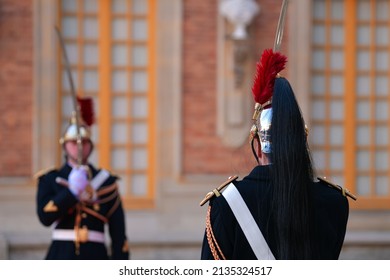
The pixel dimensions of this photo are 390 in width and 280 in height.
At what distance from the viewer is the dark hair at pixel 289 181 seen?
379cm

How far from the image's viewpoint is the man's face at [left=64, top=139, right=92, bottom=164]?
7.25 meters


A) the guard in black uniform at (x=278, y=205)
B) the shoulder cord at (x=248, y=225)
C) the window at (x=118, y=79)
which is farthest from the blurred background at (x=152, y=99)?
the shoulder cord at (x=248, y=225)

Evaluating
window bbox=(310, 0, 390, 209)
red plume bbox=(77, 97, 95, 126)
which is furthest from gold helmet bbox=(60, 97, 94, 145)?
window bbox=(310, 0, 390, 209)

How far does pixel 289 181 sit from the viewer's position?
150 inches

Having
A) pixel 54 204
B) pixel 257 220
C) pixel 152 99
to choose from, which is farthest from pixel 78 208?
pixel 152 99

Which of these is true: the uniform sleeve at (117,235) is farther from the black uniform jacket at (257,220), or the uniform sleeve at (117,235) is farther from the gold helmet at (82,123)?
the black uniform jacket at (257,220)

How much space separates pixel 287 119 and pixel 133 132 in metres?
7.20

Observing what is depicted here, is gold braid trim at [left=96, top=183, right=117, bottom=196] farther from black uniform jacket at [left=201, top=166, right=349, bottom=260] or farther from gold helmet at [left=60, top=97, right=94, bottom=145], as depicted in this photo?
black uniform jacket at [left=201, top=166, right=349, bottom=260]

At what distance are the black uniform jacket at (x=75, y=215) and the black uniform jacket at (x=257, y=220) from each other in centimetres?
308

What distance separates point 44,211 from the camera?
22.6 ft

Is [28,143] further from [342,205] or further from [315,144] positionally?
[342,205]

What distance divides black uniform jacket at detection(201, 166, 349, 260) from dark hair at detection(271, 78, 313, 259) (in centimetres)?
5

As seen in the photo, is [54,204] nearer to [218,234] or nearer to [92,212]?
[92,212]

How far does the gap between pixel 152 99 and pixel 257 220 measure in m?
7.11
